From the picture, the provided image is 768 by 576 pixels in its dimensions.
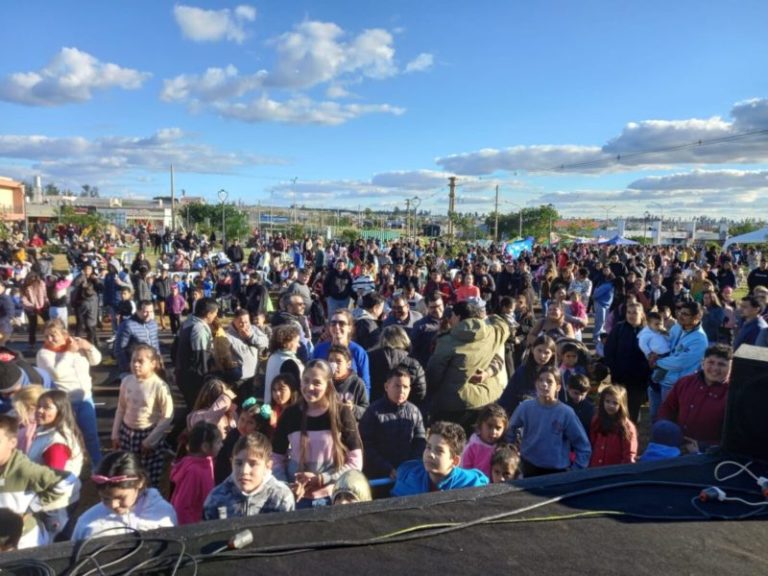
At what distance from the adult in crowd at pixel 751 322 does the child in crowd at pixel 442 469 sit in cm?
426

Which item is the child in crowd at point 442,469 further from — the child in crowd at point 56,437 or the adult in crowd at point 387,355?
the child in crowd at point 56,437

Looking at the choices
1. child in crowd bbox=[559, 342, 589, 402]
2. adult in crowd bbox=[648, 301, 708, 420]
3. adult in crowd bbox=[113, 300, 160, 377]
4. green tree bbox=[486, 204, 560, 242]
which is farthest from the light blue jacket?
green tree bbox=[486, 204, 560, 242]

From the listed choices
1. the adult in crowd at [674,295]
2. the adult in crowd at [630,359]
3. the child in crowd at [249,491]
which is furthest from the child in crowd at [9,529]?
the adult in crowd at [674,295]

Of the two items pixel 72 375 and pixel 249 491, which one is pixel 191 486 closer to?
pixel 249 491

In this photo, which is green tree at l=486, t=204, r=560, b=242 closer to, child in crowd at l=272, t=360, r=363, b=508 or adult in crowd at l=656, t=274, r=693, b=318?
adult in crowd at l=656, t=274, r=693, b=318

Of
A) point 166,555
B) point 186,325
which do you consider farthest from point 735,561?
point 186,325

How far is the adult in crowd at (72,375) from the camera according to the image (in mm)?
4441

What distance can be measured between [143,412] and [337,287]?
5604 millimetres

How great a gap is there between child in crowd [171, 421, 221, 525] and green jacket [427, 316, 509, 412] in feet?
6.27

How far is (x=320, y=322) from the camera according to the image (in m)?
9.24

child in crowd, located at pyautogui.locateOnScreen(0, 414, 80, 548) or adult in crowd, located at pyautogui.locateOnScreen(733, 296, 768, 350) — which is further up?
adult in crowd, located at pyautogui.locateOnScreen(733, 296, 768, 350)

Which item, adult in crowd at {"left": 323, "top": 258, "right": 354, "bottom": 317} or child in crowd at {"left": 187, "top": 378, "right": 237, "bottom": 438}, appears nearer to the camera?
child in crowd at {"left": 187, "top": 378, "right": 237, "bottom": 438}

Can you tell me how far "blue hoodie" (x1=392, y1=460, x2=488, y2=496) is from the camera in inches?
119

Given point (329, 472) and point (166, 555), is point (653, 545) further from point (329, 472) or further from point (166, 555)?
point (329, 472)
